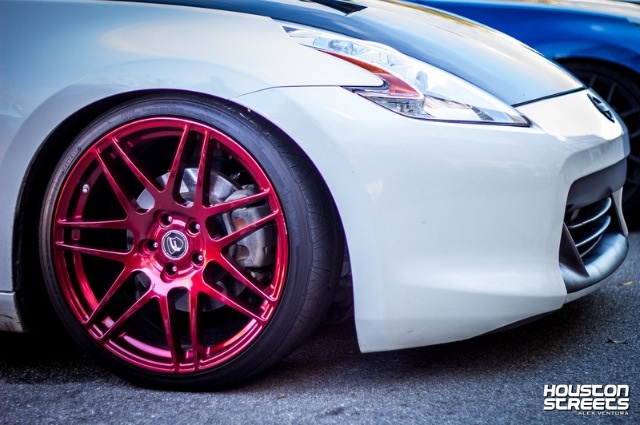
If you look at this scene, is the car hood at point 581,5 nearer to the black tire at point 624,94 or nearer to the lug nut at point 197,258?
the black tire at point 624,94

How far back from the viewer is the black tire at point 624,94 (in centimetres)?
412

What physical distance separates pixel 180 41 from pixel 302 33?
1.05ft

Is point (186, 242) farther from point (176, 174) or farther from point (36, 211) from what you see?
point (36, 211)

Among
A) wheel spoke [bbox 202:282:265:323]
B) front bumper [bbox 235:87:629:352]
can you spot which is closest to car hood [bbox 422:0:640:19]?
front bumper [bbox 235:87:629:352]

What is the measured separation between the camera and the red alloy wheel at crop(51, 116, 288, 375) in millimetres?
2506

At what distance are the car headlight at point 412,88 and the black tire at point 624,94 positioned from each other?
71.6 inches

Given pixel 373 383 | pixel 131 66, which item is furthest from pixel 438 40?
pixel 373 383

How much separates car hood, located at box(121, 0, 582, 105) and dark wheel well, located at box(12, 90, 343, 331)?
0.37 metres

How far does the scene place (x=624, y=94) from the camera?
414 centimetres

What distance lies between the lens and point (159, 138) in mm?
2615

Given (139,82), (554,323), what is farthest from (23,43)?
(554,323)

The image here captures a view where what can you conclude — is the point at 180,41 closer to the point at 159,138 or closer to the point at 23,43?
the point at 159,138

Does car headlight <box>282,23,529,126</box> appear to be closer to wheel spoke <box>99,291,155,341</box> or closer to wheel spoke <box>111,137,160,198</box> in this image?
wheel spoke <box>111,137,160,198</box>

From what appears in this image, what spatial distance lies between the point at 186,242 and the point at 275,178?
326mm
